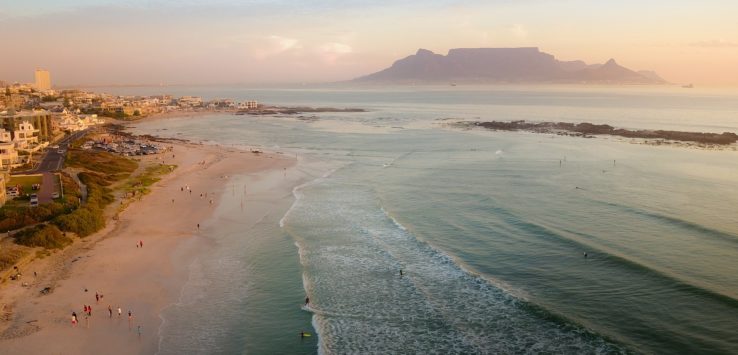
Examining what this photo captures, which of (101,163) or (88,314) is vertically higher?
(101,163)

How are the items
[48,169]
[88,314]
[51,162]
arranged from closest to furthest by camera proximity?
[88,314]
[48,169]
[51,162]

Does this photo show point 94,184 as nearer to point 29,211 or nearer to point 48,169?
point 48,169

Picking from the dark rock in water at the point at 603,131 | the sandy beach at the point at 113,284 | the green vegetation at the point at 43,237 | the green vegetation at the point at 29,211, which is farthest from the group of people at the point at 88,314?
the dark rock in water at the point at 603,131

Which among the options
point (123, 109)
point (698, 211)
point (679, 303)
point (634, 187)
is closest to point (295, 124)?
point (123, 109)

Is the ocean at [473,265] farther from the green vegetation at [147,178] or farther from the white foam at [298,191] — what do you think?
the green vegetation at [147,178]

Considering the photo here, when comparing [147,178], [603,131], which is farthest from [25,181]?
[603,131]
